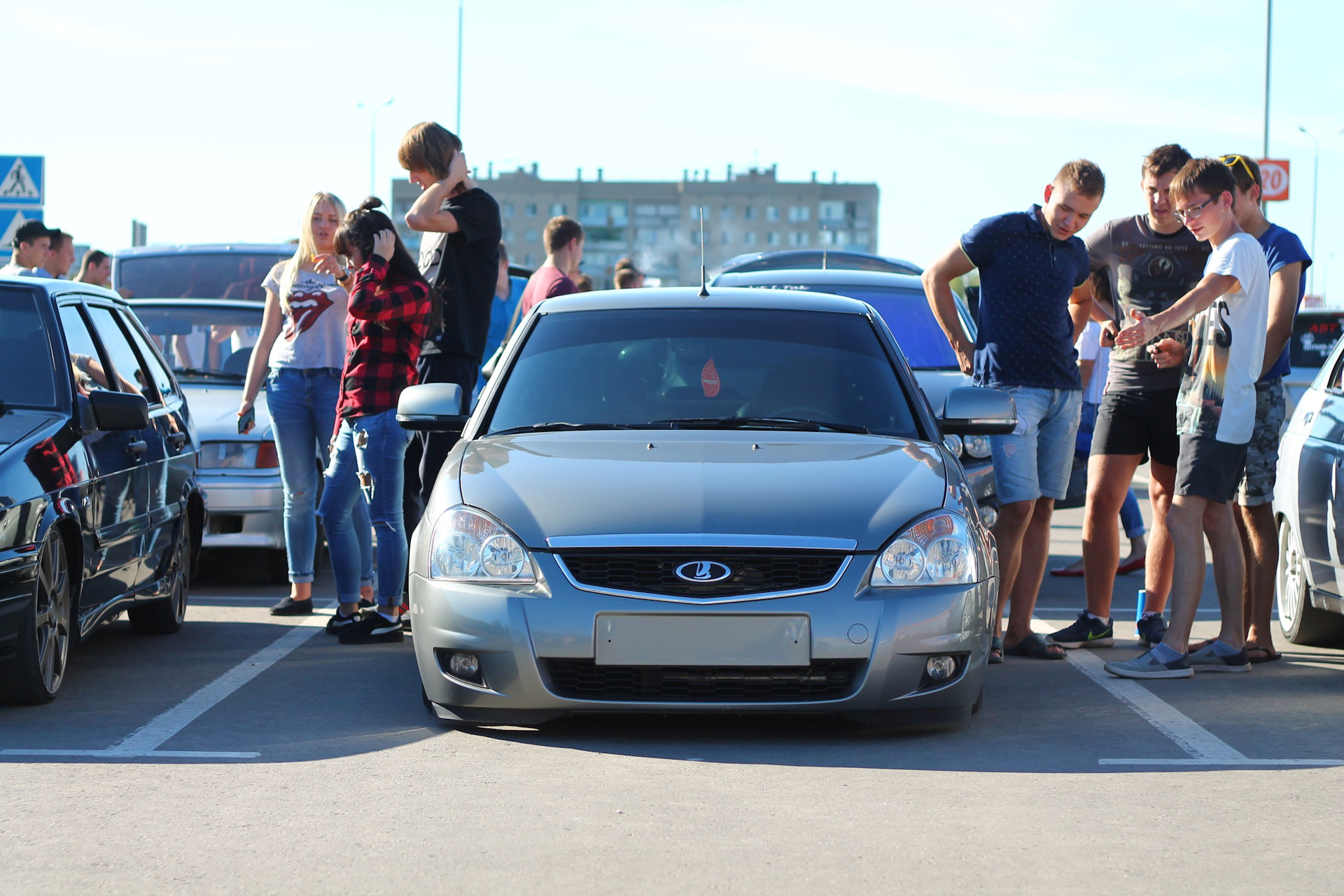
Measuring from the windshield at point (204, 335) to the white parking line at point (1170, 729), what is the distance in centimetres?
597

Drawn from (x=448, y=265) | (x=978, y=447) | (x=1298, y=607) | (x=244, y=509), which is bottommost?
(x=1298, y=607)

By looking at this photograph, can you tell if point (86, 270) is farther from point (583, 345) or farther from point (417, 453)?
point (583, 345)

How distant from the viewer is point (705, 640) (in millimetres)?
4918

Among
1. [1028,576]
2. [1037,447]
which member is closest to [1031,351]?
[1037,447]

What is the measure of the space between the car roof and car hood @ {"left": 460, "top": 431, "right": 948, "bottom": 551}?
2.61 feet

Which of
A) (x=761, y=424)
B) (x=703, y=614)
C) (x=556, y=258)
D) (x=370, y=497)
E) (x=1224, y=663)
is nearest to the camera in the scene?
(x=703, y=614)

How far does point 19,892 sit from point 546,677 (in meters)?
1.76

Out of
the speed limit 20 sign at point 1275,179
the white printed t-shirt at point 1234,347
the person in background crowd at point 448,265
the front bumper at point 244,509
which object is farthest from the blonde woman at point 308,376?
the speed limit 20 sign at point 1275,179

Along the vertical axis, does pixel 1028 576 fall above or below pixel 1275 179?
below

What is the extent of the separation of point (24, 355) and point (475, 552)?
2.27m

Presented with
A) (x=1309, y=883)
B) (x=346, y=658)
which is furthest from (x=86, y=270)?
(x=1309, y=883)

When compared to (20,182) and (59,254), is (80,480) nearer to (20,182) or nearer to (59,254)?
(59,254)

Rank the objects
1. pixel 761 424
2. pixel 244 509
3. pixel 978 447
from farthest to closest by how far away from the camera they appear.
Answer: pixel 244 509 < pixel 978 447 < pixel 761 424

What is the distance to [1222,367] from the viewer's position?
656 cm
